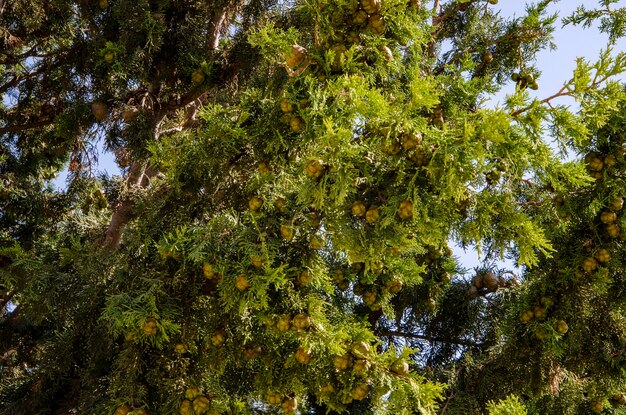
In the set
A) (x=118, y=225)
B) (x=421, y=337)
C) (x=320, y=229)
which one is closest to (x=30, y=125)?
(x=118, y=225)

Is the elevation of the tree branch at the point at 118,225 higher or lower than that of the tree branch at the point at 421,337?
lower

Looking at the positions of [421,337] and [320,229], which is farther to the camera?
[421,337]

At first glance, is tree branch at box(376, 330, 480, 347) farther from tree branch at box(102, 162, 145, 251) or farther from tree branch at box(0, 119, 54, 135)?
tree branch at box(0, 119, 54, 135)

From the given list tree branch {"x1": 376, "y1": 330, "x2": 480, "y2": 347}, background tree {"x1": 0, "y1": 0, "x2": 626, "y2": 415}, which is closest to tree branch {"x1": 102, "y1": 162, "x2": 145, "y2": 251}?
background tree {"x1": 0, "y1": 0, "x2": 626, "y2": 415}

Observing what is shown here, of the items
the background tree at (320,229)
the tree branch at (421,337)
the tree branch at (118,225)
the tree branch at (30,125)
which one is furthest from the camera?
the tree branch at (30,125)

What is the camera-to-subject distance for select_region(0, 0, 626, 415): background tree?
2.70m

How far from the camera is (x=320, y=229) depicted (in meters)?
3.19

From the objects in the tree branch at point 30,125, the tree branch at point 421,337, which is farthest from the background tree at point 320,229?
the tree branch at point 30,125

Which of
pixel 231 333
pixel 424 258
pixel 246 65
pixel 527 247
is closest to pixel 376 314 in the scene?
pixel 424 258

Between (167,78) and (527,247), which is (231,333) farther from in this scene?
(167,78)

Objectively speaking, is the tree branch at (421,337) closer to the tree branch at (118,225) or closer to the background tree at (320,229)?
the background tree at (320,229)

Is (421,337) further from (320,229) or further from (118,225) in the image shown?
(118,225)

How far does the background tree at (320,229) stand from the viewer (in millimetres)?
2695

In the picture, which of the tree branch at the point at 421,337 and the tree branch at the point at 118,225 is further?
the tree branch at the point at 421,337
